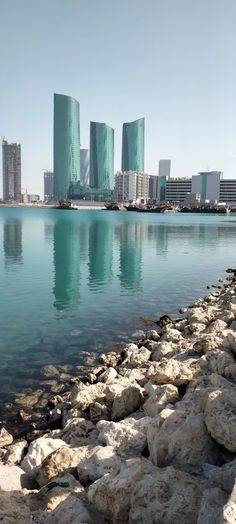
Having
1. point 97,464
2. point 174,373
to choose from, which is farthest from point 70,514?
point 174,373

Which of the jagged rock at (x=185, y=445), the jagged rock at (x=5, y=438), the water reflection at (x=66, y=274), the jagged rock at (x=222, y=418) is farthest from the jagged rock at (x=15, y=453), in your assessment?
the water reflection at (x=66, y=274)

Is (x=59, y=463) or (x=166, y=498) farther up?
(x=166, y=498)

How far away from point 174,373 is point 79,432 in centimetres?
291

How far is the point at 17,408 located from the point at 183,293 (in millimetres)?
18074

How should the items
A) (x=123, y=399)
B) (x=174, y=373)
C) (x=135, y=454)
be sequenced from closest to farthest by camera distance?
(x=135, y=454) < (x=123, y=399) < (x=174, y=373)

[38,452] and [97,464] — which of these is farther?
[38,452]

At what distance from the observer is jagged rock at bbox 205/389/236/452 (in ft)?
21.4

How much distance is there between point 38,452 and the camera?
28.4 ft

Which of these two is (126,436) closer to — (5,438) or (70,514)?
(70,514)

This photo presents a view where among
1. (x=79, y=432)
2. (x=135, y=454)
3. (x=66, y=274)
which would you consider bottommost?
(x=66, y=274)

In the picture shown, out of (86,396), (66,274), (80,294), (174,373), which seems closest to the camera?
(174,373)

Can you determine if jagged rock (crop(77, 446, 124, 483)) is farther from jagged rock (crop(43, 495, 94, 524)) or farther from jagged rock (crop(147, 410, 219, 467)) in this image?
jagged rock (crop(43, 495, 94, 524))

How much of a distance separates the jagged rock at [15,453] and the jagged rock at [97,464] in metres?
→ 2.21

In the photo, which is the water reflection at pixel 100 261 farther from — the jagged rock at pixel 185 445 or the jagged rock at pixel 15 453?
the jagged rock at pixel 185 445
